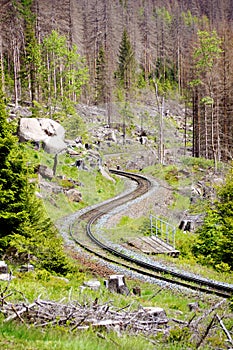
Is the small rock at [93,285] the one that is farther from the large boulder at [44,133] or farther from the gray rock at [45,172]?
the large boulder at [44,133]

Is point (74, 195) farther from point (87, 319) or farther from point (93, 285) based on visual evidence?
point (87, 319)

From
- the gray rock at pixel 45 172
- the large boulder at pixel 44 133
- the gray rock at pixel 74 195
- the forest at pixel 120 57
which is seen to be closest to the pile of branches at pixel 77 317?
the forest at pixel 120 57

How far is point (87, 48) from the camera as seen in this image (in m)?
81.9

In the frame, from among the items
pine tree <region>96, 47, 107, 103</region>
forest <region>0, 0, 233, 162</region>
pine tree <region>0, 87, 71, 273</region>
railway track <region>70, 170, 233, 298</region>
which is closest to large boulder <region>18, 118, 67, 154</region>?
forest <region>0, 0, 233, 162</region>

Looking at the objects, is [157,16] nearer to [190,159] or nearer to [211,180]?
[190,159]

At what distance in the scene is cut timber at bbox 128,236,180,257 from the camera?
21.4 m

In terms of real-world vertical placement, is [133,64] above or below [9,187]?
above

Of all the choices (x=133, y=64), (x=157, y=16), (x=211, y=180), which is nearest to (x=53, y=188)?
(x=211, y=180)

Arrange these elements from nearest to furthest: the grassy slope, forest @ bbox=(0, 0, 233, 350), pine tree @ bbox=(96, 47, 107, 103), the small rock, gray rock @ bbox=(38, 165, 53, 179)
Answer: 1. the grassy slope
2. forest @ bbox=(0, 0, 233, 350)
3. the small rock
4. gray rock @ bbox=(38, 165, 53, 179)
5. pine tree @ bbox=(96, 47, 107, 103)

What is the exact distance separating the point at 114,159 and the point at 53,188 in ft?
71.9

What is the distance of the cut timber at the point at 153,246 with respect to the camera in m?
21.4

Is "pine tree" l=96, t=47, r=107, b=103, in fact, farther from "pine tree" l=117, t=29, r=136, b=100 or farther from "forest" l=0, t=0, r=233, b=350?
→ "pine tree" l=117, t=29, r=136, b=100

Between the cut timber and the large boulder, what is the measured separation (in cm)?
1609

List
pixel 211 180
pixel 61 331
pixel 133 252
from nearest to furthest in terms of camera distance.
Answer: pixel 61 331 → pixel 133 252 → pixel 211 180
